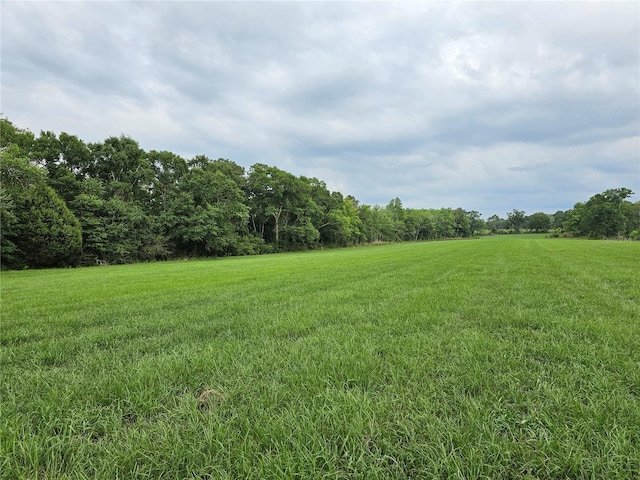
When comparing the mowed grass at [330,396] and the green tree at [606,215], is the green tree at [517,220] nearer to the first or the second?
the green tree at [606,215]

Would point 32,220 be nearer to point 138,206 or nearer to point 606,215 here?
point 138,206

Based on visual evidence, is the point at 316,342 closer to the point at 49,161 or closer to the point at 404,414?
the point at 404,414

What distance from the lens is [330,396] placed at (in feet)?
7.86

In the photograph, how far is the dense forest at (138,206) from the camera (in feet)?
67.0

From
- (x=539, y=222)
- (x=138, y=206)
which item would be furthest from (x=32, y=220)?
(x=539, y=222)

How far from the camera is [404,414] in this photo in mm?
2145

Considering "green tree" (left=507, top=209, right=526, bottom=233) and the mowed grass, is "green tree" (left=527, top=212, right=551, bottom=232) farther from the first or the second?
the mowed grass

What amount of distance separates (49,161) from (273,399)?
121 ft

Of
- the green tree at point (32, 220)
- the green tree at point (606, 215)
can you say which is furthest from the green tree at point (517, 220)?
the green tree at point (32, 220)

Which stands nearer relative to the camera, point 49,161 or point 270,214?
point 49,161

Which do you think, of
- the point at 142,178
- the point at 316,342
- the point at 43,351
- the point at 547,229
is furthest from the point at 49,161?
the point at 547,229

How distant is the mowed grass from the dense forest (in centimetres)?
1980

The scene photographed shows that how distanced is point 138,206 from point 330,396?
1342 inches

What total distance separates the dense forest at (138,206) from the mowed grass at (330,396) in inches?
779
